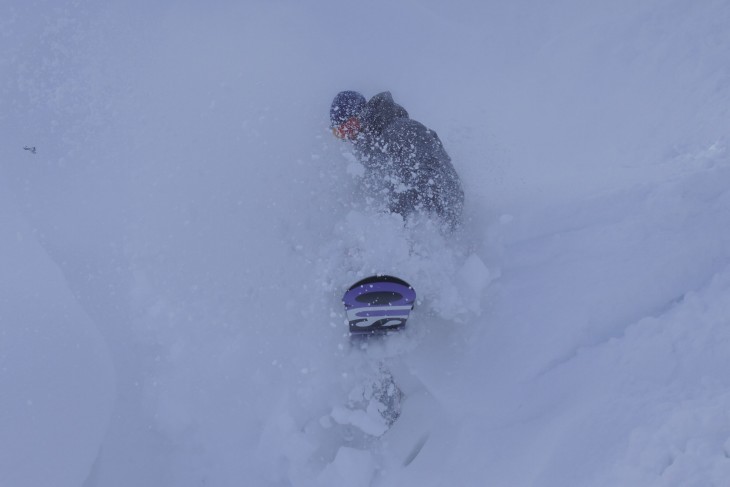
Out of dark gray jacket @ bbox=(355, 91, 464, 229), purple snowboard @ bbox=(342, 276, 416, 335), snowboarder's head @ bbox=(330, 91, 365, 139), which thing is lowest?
purple snowboard @ bbox=(342, 276, 416, 335)

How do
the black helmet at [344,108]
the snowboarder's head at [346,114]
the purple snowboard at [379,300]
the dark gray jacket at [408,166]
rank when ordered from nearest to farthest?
1. the purple snowboard at [379,300]
2. the dark gray jacket at [408,166]
3. the snowboarder's head at [346,114]
4. the black helmet at [344,108]

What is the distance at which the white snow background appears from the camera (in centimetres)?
249

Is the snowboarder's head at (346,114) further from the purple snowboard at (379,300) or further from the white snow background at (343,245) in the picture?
the purple snowboard at (379,300)

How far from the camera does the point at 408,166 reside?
10.2 ft

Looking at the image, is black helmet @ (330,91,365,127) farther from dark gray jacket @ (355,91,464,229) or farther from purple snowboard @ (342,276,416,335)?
purple snowboard @ (342,276,416,335)

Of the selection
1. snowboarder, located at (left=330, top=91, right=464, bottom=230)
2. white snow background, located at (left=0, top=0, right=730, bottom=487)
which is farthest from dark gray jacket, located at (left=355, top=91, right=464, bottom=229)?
white snow background, located at (left=0, top=0, right=730, bottom=487)

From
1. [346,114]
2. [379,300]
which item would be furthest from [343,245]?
[346,114]

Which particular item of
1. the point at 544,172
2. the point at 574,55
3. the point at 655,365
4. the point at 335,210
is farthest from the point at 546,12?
the point at 655,365

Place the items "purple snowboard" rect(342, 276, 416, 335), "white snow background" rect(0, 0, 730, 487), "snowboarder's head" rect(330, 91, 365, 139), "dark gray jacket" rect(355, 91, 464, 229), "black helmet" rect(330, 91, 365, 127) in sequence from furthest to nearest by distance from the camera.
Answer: "black helmet" rect(330, 91, 365, 127) → "snowboarder's head" rect(330, 91, 365, 139) → "dark gray jacket" rect(355, 91, 464, 229) → "purple snowboard" rect(342, 276, 416, 335) → "white snow background" rect(0, 0, 730, 487)

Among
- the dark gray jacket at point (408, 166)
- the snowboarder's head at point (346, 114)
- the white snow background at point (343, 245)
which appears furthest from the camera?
the snowboarder's head at point (346, 114)

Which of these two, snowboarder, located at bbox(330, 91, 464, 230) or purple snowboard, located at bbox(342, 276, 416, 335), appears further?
snowboarder, located at bbox(330, 91, 464, 230)

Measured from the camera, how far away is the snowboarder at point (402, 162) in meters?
3.09

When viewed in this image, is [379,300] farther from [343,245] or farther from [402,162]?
[402,162]

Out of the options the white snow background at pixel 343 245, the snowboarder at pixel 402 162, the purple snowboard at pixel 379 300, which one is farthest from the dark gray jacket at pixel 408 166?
the purple snowboard at pixel 379 300
